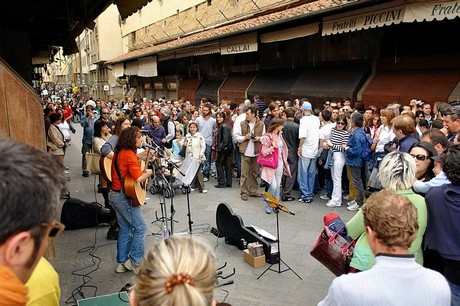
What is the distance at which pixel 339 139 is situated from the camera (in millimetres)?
7500

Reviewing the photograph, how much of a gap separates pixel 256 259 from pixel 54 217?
4.15 m

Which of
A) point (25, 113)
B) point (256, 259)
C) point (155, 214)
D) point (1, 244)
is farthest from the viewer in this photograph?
point (155, 214)

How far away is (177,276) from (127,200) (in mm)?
3676

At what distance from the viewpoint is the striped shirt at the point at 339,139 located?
7.46 metres

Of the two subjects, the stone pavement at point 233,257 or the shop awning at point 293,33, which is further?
the shop awning at point 293,33

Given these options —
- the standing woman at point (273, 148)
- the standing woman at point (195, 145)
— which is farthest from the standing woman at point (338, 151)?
the standing woman at point (195, 145)

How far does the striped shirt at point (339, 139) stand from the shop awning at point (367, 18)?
2980 mm

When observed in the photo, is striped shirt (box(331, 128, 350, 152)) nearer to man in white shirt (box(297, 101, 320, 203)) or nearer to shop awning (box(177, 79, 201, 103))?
man in white shirt (box(297, 101, 320, 203))

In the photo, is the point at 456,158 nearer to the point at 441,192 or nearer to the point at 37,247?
the point at 441,192

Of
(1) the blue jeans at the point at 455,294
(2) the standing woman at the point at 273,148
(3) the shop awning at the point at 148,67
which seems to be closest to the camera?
(1) the blue jeans at the point at 455,294

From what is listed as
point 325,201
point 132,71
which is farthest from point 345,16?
point 132,71

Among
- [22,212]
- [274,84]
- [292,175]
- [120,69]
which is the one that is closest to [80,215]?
[292,175]

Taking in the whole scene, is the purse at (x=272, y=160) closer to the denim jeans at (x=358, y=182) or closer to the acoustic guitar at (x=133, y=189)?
the denim jeans at (x=358, y=182)

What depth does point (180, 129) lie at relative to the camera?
1023cm
